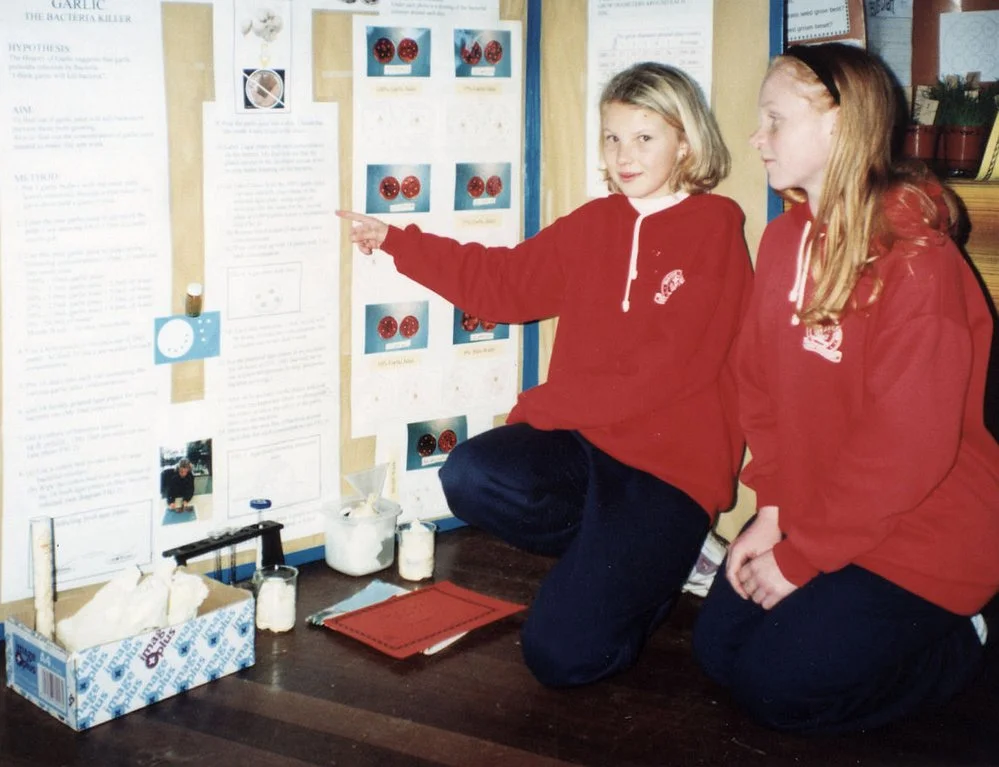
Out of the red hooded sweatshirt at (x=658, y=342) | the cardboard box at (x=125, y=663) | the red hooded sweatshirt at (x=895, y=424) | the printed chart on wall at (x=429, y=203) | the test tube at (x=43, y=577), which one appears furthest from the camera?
the printed chart on wall at (x=429, y=203)

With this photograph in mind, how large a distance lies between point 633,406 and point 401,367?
0.56 m

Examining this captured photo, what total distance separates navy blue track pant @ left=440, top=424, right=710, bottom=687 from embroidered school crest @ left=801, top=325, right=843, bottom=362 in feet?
1.20

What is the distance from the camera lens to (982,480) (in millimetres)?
1559

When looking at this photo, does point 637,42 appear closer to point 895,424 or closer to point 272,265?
point 272,265

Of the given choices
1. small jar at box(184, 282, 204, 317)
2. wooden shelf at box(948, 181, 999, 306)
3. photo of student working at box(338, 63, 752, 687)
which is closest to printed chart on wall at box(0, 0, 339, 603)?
small jar at box(184, 282, 204, 317)

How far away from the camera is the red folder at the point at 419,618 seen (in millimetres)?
1890

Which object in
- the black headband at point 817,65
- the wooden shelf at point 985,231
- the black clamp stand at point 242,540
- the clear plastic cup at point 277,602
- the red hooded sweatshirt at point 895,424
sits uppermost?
the black headband at point 817,65

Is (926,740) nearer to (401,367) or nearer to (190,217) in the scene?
(401,367)

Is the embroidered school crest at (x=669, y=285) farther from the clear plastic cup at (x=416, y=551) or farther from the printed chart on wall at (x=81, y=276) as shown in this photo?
the printed chart on wall at (x=81, y=276)

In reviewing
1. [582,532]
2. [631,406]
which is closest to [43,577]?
[582,532]

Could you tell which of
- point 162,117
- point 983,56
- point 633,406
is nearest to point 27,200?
point 162,117

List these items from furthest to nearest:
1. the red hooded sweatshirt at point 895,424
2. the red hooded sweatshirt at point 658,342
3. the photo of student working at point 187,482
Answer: the photo of student working at point 187,482 < the red hooded sweatshirt at point 658,342 < the red hooded sweatshirt at point 895,424

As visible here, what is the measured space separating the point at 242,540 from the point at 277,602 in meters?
0.15

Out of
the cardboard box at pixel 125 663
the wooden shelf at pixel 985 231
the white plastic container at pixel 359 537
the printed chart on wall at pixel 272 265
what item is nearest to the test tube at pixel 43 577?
the cardboard box at pixel 125 663
